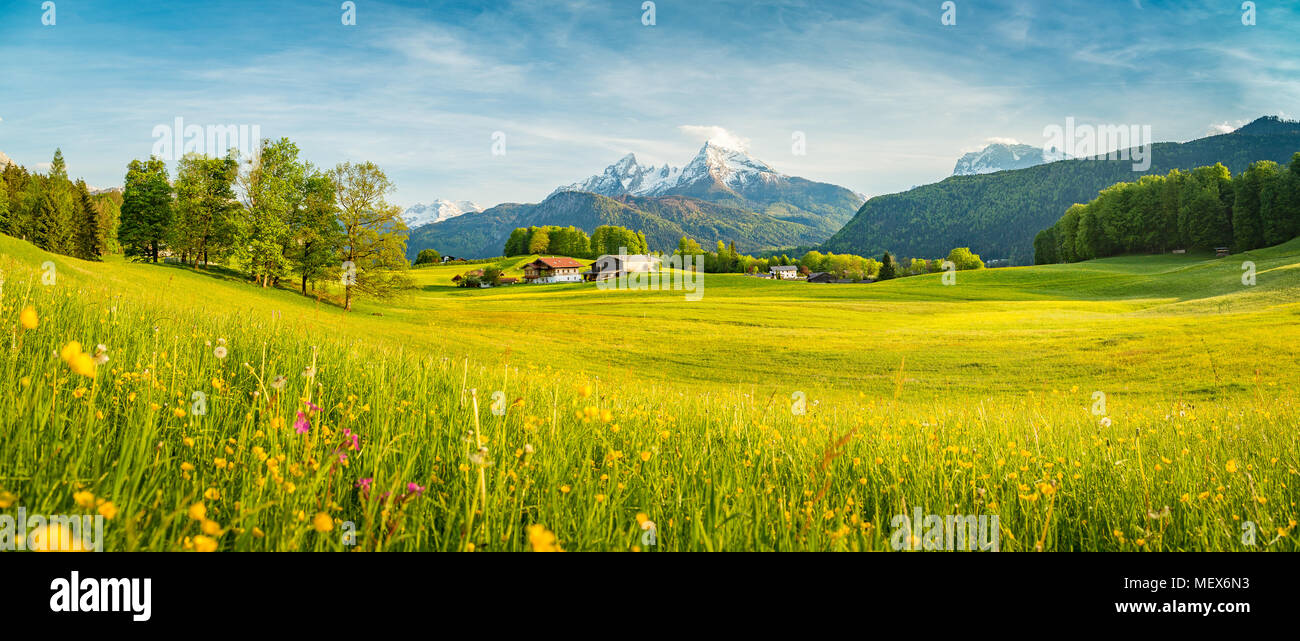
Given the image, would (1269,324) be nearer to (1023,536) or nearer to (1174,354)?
(1174,354)

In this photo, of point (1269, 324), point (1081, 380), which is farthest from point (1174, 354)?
point (1269, 324)

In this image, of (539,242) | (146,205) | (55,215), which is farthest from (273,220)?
(539,242)

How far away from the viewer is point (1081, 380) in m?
20.0

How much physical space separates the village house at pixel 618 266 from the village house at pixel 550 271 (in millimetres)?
4001

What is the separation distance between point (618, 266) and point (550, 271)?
15806mm

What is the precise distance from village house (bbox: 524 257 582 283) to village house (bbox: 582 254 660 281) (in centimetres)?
400

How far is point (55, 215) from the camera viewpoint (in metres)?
71.1

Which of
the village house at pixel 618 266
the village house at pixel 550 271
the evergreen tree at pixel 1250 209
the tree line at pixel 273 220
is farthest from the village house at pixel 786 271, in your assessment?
the tree line at pixel 273 220

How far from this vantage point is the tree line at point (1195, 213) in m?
80.2

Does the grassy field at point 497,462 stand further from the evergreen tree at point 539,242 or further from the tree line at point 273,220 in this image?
the evergreen tree at point 539,242

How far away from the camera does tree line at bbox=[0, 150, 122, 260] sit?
230 ft

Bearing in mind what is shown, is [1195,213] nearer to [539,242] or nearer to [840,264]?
[840,264]
